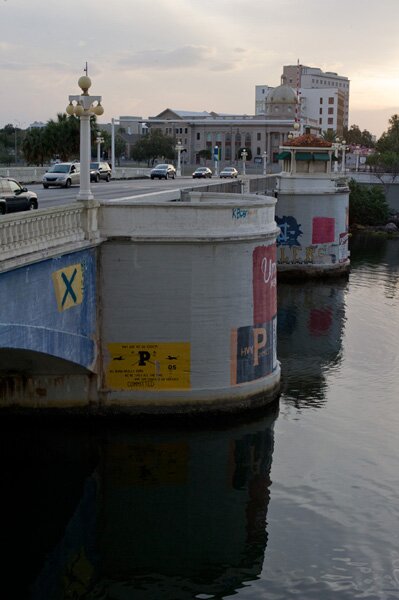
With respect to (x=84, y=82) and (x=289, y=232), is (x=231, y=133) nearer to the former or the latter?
(x=289, y=232)

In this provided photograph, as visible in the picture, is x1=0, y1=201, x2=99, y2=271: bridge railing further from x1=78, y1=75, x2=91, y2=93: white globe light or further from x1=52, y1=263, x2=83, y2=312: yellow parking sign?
x1=78, y1=75, x2=91, y2=93: white globe light

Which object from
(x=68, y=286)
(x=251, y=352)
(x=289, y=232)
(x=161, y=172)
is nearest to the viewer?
(x=68, y=286)

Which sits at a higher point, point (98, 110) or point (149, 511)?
point (98, 110)

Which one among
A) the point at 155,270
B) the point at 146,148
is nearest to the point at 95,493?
the point at 155,270

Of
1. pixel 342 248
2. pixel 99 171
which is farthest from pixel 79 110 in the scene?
pixel 99 171

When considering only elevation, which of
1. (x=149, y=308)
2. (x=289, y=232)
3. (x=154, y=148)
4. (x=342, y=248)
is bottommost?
(x=342, y=248)

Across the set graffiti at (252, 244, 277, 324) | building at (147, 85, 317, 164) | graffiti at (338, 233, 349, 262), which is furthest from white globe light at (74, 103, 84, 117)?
building at (147, 85, 317, 164)

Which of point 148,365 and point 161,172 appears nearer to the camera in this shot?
point 148,365

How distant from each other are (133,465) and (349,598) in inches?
317

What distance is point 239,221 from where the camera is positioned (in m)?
27.1

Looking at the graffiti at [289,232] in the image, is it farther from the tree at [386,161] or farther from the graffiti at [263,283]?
the tree at [386,161]

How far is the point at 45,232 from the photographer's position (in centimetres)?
2252

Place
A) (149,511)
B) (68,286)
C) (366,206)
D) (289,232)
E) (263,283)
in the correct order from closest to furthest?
(149,511) → (68,286) → (263,283) → (289,232) → (366,206)

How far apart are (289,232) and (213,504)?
126 ft
